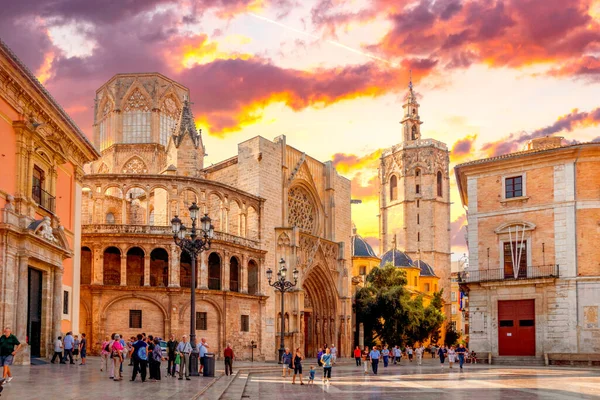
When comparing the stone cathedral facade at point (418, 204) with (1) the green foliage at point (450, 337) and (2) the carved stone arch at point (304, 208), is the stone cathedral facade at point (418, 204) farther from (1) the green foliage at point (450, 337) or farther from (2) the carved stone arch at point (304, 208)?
(2) the carved stone arch at point (304, 208)

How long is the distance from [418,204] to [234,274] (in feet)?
183

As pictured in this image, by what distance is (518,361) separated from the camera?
35.5 meters

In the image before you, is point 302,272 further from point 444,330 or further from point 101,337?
point 444,330

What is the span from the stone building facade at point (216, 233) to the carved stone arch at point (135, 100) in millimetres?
89

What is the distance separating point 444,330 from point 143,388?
69314 mm

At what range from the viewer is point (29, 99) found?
23.1 metres

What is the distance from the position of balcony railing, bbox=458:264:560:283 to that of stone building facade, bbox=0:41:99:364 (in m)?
19.8

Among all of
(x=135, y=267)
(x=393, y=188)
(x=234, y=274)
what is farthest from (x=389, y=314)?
(x=393, y=188)

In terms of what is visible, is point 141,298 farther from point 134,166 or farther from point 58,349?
point 134,166

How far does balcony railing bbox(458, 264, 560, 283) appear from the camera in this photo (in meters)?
35.3

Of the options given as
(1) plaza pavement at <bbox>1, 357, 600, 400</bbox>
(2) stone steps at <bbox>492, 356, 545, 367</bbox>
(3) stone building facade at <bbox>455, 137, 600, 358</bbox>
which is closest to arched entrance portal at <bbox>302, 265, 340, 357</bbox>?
(3) stone building facade at <bbox>455, 137, 600, 358</bbox>

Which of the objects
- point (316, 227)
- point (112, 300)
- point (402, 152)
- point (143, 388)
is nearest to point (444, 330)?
point (402, 152)

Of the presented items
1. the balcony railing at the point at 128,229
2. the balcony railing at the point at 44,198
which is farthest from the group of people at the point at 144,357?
the balcony railing at the point at 128,229

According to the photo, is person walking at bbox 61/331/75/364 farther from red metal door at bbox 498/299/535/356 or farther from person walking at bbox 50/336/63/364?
red metal door at bbox 498/299/535/356
